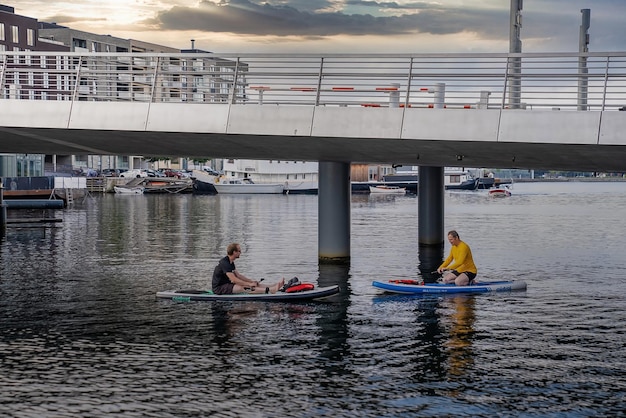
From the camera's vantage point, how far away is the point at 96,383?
16406 mm

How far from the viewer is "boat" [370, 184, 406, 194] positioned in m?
143

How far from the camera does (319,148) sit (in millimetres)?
28734

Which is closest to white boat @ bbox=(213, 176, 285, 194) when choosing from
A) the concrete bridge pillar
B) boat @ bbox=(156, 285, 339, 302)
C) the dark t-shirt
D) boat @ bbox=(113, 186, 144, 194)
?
boat @ bbox=(113, 186, 144, 194)

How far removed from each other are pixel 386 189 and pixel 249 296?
395ft

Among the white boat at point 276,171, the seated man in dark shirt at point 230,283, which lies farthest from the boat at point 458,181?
the seated man in dark shirt at point 230,283

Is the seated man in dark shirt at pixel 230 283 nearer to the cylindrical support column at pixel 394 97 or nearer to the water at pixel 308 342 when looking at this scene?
the water at pixel 308 342

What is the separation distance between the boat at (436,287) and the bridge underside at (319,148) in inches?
148

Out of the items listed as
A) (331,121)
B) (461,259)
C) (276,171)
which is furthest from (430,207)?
(276,171)

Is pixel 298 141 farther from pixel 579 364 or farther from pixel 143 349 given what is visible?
pixel 579 364

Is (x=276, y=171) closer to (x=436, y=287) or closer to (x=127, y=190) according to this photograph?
(x=127, y=190)

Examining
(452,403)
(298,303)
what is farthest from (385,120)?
(452,403)

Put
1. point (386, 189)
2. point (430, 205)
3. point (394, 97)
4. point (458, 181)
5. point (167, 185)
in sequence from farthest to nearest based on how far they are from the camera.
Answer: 1. point (458, 181)
2. point (386, 189)
3. point (167, 185)
4. point (430, 205)
5. point (394, 97)

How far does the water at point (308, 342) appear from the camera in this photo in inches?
605

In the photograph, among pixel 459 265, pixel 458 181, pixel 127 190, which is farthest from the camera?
pixel 458 181
